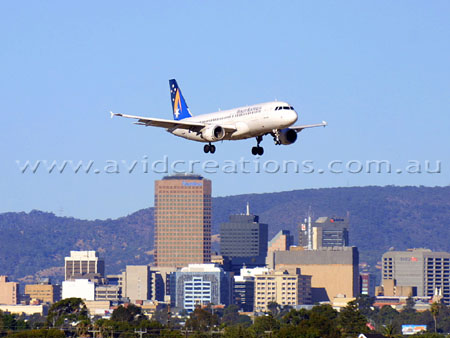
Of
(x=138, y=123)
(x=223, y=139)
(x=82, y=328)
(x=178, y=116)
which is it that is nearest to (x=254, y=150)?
(x=223, y=139)

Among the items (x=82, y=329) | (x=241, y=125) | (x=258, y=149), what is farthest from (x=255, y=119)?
(x=82, y=329)

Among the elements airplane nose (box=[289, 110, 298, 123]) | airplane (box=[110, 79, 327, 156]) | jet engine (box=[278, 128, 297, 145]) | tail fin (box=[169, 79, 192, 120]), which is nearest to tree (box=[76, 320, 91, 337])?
tail fin (box=[169, 79, 192, 120])

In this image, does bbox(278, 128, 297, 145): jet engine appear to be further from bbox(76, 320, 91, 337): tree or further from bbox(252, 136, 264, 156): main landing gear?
bbox(76, 320, 91, 337): tree

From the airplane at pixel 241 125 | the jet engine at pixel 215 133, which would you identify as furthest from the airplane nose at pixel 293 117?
the jet engine at pixel 215 133

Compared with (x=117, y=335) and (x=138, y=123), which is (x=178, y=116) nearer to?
(x=138, y=123)

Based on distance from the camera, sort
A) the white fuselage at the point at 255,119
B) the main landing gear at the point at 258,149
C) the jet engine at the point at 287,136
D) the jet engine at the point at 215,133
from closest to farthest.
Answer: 1. the white fuselage at the point at 255,119
2. the jet engine at the point at 287,136
3. the jet engine at the point at 215,133
4. the main landing gear at the point at 258,149

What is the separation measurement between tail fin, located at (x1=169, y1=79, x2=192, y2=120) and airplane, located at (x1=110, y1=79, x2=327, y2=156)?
16960 mm

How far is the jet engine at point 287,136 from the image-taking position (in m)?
112

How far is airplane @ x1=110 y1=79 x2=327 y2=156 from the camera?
109 metres

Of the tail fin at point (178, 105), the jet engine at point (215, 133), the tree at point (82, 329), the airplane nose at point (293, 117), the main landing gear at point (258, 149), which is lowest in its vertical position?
the tree at point (82, 329)

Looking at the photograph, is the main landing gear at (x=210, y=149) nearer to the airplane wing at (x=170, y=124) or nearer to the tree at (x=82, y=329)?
the airplane wing at (x=170, y=124)

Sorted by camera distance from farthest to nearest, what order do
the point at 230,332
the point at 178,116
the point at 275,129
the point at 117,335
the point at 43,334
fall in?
the point at 117,335
the point at 230,332
the point at 43,334
the point at 178,116
the point at 275,129

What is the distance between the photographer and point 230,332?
18288cm

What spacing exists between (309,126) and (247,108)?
7.31m
